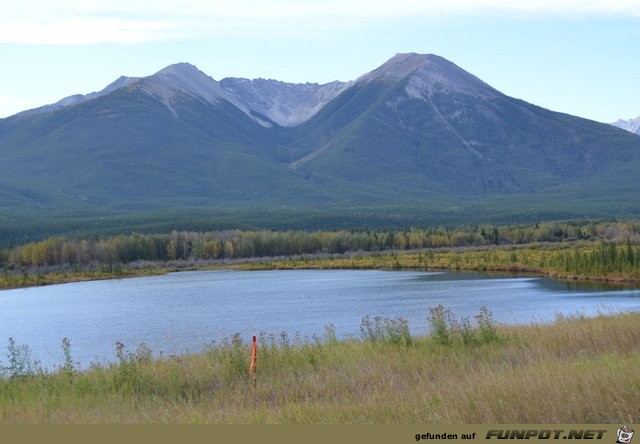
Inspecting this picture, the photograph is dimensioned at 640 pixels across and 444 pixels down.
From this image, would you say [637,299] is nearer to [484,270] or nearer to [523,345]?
[523,345]

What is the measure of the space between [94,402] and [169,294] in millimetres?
58438

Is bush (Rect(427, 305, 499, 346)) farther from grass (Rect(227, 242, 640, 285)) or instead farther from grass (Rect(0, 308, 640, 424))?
grass (Rect(227, 242, 640, 285))

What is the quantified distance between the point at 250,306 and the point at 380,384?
4226 cm

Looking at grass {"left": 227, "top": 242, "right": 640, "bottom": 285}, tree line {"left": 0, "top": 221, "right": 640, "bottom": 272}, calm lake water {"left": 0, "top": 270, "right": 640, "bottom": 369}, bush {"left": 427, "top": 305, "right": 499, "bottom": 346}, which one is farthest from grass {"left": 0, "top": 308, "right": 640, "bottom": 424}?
tree line {"left": 0, "top": 221, "right": 640, "bottom": 272}

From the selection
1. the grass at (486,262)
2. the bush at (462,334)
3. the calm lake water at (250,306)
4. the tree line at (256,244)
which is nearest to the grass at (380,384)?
the bush at (462,334)

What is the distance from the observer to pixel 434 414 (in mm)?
11133

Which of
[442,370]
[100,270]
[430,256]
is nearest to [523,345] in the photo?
[442,370]

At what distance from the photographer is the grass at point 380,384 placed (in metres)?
11.2

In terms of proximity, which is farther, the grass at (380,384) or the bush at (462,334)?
the bush at (462,334)

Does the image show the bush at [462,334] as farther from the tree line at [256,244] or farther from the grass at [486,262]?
the tree line at [256,244]

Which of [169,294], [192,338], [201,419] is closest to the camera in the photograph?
[201,419]

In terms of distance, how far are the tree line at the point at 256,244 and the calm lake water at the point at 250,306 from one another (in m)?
35.5

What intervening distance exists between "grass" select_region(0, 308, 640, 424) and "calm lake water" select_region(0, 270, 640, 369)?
8.65 meters

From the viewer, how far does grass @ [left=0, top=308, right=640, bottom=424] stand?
11.2 m
